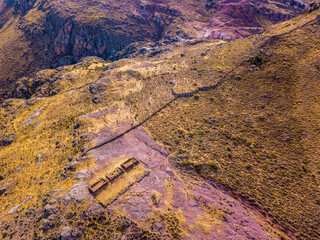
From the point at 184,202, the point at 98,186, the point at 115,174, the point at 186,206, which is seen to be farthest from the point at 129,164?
the point at 186,206

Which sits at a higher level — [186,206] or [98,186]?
[98,186]

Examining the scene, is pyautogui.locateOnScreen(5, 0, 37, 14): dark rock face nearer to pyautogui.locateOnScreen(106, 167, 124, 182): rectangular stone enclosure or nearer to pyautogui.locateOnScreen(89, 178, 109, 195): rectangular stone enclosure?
pyautogui.locateOnScreen(106, 167, 124, 182): rectangular stone enclosure

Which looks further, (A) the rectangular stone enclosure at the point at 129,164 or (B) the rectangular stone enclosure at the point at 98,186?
(A) the rectangular stone enclosure at the point at 129,164

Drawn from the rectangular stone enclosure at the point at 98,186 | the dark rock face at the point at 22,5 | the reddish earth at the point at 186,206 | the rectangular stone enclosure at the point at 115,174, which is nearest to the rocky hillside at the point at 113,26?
the dark rock face at the point at 22,5

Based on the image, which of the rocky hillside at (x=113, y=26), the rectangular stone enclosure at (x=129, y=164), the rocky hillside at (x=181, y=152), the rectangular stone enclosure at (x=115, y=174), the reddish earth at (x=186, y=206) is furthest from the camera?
the rocky hillside at (x=113, y=26)

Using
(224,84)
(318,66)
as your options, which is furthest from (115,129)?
(318,66)

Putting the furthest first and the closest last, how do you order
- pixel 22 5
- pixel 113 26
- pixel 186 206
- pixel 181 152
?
1. pixel 22 5
2. pixel 113 26
3. pixel 181 152
4. pixel 186 206

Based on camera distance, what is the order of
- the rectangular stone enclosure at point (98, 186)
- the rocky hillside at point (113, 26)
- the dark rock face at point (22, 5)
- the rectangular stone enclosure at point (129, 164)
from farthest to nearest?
1. the dark rock face at point (22, 5)
2. the rocky hillside at point (113, 26)
3. the rectangular stone enclosure at point (129, 164)
4. the rectangular stone enclosure at point (98, 186)

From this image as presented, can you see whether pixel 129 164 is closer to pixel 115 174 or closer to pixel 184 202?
pixel 115 174

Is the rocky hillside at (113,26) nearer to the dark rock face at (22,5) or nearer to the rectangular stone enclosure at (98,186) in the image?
the dark rock face at (22,5)
